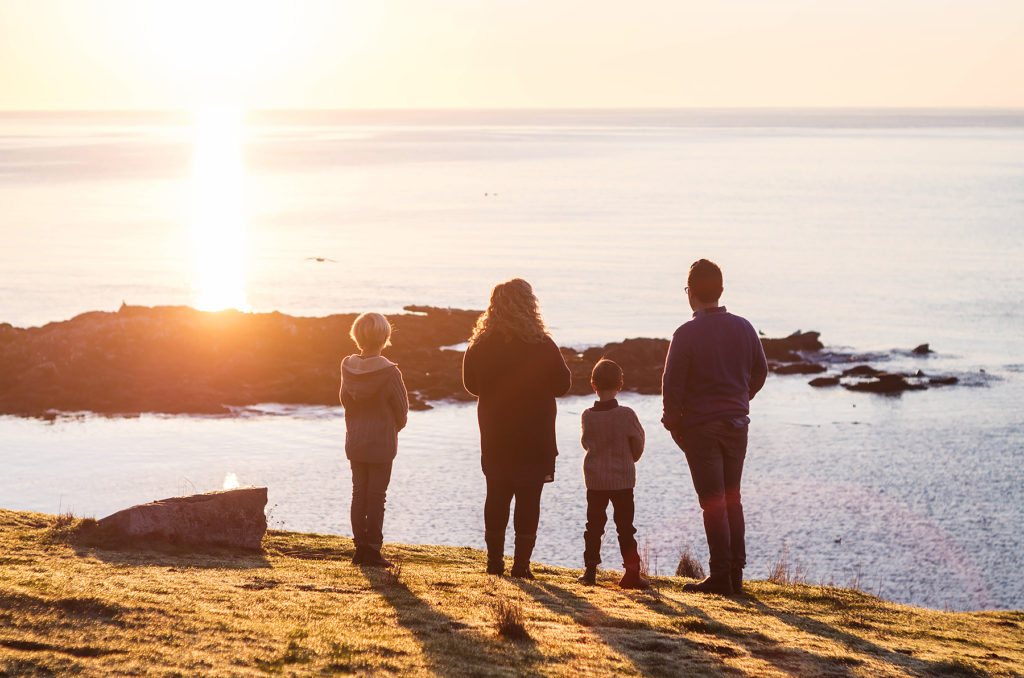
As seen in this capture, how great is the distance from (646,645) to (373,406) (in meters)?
3.35

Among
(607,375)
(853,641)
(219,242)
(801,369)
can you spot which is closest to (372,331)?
(607,375)

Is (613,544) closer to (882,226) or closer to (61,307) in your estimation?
(61,307)

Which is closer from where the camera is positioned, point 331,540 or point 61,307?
point 331,540

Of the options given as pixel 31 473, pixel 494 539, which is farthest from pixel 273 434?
pixel 494 539

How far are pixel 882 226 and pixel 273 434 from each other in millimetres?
70477

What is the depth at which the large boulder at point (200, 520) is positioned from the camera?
401 inches

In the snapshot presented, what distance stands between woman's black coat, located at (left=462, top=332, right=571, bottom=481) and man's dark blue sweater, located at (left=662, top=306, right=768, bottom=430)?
0.90 m

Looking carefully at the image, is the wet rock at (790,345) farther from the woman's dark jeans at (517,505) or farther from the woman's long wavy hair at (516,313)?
the woman's long wavy hair at (516,313)

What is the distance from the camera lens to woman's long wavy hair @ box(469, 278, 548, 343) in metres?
8.88

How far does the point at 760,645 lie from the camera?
7.46 m

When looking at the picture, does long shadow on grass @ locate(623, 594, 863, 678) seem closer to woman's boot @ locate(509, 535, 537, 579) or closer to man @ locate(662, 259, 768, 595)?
man @ locate(662, 259, 768, 595)

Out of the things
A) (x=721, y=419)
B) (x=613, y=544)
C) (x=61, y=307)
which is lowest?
(x=613, y=544)

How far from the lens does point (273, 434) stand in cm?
3145

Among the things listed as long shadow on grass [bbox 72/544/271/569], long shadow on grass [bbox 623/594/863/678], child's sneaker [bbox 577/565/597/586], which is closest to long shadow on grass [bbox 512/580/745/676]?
long shadow on grass [bbox 623/594/863/678]
